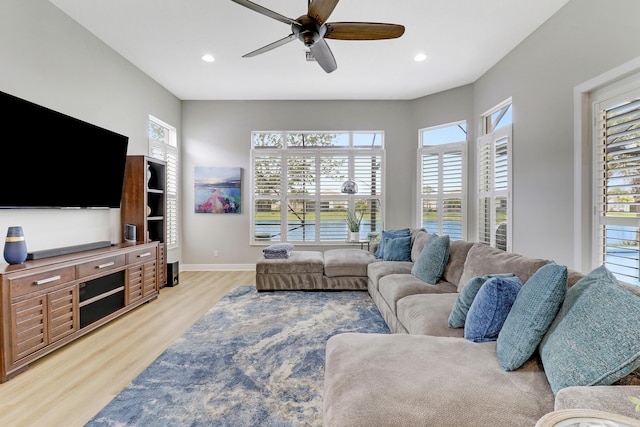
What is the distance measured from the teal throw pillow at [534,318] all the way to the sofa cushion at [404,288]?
1.27 meters

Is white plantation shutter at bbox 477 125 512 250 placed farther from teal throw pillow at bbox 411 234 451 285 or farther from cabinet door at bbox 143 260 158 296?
cabinet door at bbox 143 260 158 296

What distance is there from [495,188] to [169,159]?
516 centimetres

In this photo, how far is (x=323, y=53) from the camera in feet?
8.45

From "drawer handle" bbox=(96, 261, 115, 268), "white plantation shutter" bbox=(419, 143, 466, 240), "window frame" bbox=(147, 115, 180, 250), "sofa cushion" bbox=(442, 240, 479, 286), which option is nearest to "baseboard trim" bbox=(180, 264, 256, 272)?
"window frame" bbox=(147, 115, 180, 250)

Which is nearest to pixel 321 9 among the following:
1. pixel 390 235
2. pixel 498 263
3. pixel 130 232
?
pixel 498 263

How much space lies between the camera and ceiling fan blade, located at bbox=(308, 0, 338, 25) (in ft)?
6.62

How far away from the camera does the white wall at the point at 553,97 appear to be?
2402 millimetres

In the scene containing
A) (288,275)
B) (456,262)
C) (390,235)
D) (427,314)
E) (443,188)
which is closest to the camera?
(427,314)

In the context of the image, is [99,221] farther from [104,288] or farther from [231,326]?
[231,326]

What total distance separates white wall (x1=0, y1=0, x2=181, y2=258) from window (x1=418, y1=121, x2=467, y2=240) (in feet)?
15.1

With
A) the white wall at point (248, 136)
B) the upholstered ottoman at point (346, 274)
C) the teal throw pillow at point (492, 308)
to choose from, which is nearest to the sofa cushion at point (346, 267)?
the upholstered ottoman at point (346, 274)

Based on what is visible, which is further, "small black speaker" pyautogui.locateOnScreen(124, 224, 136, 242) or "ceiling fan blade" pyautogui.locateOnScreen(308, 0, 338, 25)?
"small black speaker" pyautogui.locateOnScreen(124, 224, 136, 242)

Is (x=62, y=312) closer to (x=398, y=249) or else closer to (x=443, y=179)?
(x=398, y=249)

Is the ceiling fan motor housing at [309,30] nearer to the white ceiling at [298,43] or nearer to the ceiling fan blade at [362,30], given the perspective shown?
the ceiling fan blade at [362,30]
